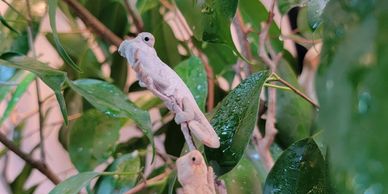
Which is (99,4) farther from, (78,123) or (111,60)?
(78,123)

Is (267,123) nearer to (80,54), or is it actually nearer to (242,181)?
(242,181)

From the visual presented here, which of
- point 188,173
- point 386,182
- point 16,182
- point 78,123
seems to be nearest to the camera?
point 386,182

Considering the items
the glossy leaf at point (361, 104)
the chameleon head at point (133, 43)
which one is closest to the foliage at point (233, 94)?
the glossy leaf at point (361, 104)

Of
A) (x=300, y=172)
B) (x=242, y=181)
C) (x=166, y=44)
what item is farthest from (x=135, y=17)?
(x=300, y=172)

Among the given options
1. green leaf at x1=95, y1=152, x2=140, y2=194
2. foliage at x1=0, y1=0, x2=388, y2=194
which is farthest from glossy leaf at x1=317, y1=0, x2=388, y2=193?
green leaf at x1=95, y1=152, x2=140, y2=194

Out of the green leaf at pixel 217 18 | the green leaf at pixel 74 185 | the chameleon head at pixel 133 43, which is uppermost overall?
the chameleon head at pixel 133 43

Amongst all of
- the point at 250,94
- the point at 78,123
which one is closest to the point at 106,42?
the point at 78,123

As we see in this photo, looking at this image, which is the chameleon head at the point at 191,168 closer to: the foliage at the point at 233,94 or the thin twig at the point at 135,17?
the foliage at the point at 233,94
